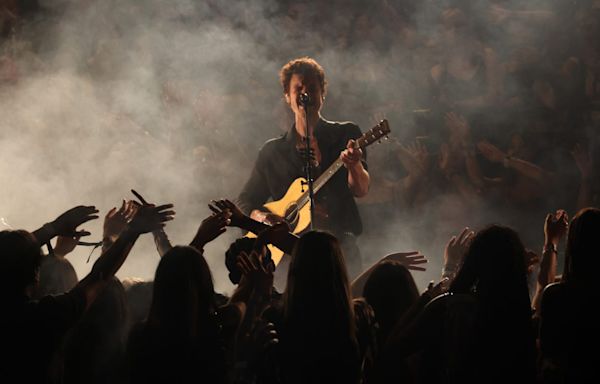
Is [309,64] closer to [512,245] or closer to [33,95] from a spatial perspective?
[512,245]

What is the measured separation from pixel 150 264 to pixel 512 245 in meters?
6.56

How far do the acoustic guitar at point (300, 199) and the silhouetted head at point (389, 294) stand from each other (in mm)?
2150

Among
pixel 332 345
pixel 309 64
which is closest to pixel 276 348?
pixel 332 345

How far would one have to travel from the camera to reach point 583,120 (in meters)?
8.43

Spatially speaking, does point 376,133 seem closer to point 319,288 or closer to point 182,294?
point 319,288

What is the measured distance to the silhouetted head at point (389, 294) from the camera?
299 centimetres

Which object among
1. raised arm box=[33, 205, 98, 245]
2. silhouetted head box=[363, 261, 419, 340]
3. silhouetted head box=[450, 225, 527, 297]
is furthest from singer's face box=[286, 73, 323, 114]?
silhouetted head box=[450, 225, 527, 297]

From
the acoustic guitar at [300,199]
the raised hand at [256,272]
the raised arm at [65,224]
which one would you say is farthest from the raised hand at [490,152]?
the raised arm at [65,224]

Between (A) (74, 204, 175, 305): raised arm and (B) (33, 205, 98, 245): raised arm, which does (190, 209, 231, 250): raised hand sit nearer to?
(A) (74, 204, 175, 305): raised arm

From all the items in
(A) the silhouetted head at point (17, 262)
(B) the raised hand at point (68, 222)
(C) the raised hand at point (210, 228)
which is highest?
(C) the raised hand at point (210, 228)

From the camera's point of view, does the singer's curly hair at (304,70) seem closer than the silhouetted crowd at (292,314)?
No

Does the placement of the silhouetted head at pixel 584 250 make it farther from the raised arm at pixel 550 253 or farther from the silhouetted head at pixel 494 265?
the raised arm at pixel 550 253

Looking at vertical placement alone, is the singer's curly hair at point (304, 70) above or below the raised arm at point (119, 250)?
above

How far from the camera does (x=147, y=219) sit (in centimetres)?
281
